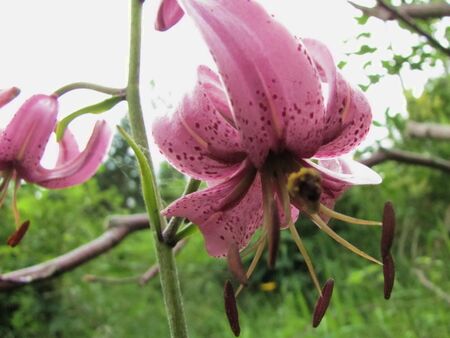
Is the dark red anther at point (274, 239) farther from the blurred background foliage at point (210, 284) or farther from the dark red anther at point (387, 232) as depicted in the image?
the blurred background foliage at point (210, 284)

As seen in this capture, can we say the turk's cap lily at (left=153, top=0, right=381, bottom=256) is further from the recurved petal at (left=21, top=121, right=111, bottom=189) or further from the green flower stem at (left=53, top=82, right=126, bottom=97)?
the recurved petal at (left=21, top=121, right=111, bottom=189)

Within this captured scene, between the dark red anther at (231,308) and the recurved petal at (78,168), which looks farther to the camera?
the recurved petal at (78,168)

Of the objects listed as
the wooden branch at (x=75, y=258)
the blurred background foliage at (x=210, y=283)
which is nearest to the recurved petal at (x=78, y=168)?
the wooden branch at (x=75, y=258)

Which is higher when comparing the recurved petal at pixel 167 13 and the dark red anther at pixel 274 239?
the recurved petal at pixel 167 13

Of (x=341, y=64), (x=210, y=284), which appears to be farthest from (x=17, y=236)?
(x=210, y=284)

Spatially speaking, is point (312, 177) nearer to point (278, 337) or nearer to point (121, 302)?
point (278, 337)

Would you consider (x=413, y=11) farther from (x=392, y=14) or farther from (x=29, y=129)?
(x=29, y=129)
